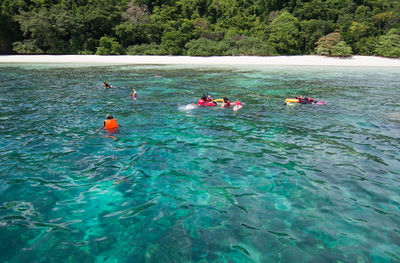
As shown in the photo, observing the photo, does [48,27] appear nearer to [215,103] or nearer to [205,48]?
[205,48]

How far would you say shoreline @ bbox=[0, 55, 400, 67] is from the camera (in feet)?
139

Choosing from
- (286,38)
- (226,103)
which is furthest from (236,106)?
(286,38)

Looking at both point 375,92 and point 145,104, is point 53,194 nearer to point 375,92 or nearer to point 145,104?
point 145,104

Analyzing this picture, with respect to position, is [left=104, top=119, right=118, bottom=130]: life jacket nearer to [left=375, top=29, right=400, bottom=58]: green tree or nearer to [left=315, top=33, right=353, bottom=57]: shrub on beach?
[left=315, top=33, right=353, bottom=57]: shrub on beach

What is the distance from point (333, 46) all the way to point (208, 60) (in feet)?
71.3

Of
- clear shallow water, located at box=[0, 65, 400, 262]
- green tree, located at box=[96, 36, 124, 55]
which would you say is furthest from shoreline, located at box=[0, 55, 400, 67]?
clear shallow water, located at box=[0, 65, 400, 262]

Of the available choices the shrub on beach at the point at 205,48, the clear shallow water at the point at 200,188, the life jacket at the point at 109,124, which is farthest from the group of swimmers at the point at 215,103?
the shrub on beach at the point at 205,48

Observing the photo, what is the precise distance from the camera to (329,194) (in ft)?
18.0

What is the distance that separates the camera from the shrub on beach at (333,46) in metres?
42.6

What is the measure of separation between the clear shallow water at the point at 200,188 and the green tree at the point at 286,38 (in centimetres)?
3822

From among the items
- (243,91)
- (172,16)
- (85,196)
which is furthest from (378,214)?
(172,16)

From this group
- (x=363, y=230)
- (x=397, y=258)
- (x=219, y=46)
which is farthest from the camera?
(x=219, y=46)

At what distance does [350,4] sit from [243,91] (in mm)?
54481

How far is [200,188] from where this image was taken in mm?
5746
